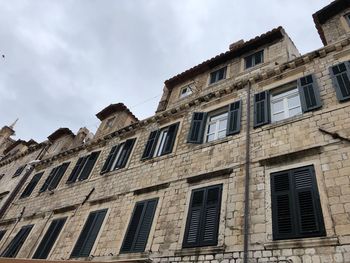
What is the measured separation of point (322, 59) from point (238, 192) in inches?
191

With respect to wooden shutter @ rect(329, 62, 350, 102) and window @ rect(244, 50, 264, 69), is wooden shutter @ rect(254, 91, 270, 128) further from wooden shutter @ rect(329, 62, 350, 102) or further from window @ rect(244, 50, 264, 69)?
window @ rect(244, 50, 264, 69)

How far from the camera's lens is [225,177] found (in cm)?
729

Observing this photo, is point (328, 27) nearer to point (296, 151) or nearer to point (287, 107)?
point (287, 107)

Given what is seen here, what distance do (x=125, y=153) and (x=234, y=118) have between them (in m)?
4.70

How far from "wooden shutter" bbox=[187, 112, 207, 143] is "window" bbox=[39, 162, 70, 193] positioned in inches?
284

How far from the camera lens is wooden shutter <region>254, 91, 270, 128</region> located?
7.95 meters

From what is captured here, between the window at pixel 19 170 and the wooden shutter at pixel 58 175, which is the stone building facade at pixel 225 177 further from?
the window at pixel 19 170

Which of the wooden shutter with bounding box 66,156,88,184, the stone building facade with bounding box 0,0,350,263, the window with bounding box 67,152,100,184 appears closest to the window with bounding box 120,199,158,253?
the stone building facade with bounding box 0,0,350,263

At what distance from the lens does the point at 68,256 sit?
28.5 feet

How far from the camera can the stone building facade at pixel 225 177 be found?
564cm

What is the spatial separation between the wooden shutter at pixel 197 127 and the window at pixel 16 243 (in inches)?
293

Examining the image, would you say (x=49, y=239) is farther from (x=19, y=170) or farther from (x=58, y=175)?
(x=19, y=170)

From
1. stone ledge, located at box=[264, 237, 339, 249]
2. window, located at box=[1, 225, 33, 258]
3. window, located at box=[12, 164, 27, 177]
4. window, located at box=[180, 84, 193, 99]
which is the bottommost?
stone ledge, located at box=[264, 237, 339, 249]

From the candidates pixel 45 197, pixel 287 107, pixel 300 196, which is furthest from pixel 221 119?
pixel 45 197
